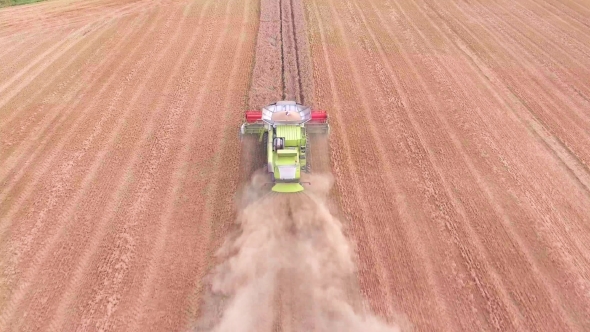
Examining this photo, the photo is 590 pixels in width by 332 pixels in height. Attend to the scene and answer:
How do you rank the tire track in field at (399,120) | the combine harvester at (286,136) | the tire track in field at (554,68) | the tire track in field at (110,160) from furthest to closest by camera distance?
the tire track in field at (554,68), the combine harvester at (286,136), the tire track in field at (110,160), the tire track in field at (399,120)

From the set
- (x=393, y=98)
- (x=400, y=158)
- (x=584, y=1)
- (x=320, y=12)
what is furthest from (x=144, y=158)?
(x=584, y=1)

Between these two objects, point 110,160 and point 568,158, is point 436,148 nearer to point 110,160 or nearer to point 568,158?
point 568,158

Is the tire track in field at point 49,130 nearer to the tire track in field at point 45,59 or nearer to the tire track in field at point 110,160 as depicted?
the tire track in field at point 110,160

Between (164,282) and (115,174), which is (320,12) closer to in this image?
(115,174)

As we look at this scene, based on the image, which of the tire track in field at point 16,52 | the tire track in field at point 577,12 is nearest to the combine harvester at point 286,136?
the tire track in field at point 16,52

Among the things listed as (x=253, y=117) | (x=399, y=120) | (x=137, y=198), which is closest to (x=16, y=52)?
(x=137, y=198)

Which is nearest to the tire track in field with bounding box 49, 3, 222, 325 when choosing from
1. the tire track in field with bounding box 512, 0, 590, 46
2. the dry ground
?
the dry ground
